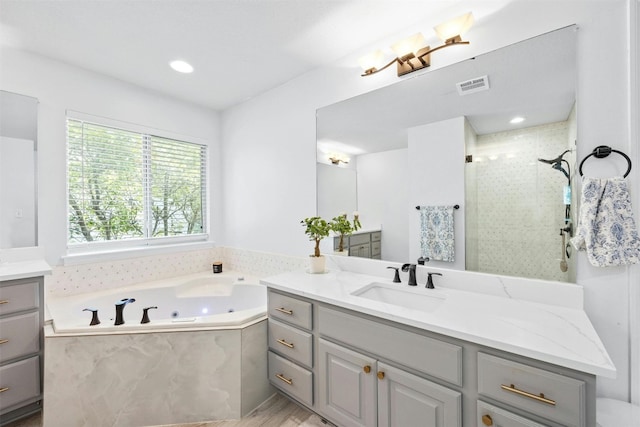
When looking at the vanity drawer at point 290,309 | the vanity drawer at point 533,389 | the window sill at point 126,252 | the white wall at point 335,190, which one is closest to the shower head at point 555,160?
the vanity drawer at point 533,389

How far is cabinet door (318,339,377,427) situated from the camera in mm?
1406

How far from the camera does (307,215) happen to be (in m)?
2.48

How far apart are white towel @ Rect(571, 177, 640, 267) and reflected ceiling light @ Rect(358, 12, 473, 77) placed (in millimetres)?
1016

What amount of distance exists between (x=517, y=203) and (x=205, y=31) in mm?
2242

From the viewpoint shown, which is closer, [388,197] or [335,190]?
[388,197]

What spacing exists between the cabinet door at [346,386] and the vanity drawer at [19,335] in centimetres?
185

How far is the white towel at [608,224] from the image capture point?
118 cm

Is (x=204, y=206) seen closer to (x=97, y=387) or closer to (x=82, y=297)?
(x=82, y=297)

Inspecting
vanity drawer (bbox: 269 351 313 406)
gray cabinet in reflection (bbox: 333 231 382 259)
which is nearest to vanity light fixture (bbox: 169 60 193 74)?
gray cabinet in reflection (bbox: 333 231 382 259)

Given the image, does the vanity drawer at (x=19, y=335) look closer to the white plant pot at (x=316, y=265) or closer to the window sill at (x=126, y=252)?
the window sill at (x=126, y=252)

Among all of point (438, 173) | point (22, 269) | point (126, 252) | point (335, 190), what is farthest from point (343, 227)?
point (22, 269)

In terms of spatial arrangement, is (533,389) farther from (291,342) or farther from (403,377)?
(291,342)

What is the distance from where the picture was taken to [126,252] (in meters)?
2.62

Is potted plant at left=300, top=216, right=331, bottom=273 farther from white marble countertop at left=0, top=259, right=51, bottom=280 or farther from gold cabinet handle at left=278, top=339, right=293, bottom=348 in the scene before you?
white marble countertop at left=0, top=259, right=51, bottom=280
